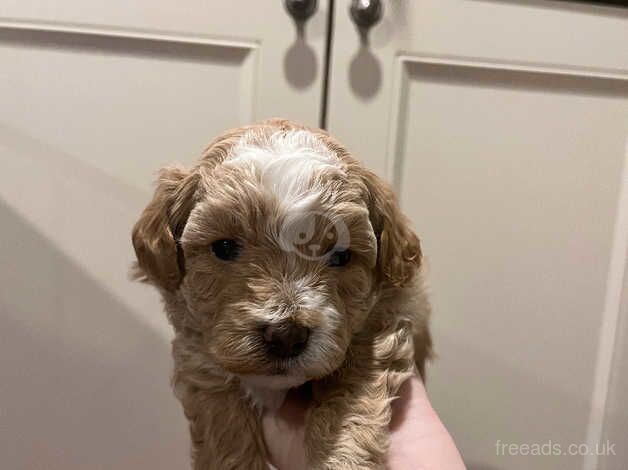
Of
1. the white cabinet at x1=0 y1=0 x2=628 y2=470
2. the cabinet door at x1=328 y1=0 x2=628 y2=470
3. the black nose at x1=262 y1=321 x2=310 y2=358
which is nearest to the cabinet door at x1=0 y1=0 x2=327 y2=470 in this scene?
the white cabinet at x1=0 y1=0 x2=628 y2=470

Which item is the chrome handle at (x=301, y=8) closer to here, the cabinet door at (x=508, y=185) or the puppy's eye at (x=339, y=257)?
the cabinet door at (x=508, y=185)

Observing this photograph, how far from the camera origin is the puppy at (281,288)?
2.98 ft

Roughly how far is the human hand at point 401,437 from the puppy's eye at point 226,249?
0.30m

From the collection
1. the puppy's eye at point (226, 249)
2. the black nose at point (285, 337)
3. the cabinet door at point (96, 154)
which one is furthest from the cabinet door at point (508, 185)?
the black nose at point (285, 337)

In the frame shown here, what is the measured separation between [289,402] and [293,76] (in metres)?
0.78

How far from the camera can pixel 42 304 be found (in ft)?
5.23

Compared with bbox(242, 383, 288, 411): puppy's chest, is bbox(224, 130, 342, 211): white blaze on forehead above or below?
above

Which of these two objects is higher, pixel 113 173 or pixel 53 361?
pixel 113 173

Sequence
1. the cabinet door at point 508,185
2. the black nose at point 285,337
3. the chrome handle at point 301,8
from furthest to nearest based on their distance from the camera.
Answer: the cabinet door at point 508,185 → the chrome handle at point 301,8 → the black nose at point 285,337

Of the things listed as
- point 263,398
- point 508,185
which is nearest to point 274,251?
point 263,398

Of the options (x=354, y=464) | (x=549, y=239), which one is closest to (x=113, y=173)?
(x=354, y=464)

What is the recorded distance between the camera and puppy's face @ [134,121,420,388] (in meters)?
0.90

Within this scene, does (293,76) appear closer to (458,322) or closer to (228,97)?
(228,97)

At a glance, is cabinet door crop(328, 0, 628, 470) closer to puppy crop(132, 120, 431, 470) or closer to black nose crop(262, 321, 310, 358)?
puppy crop(132, 120, 431, 470)
